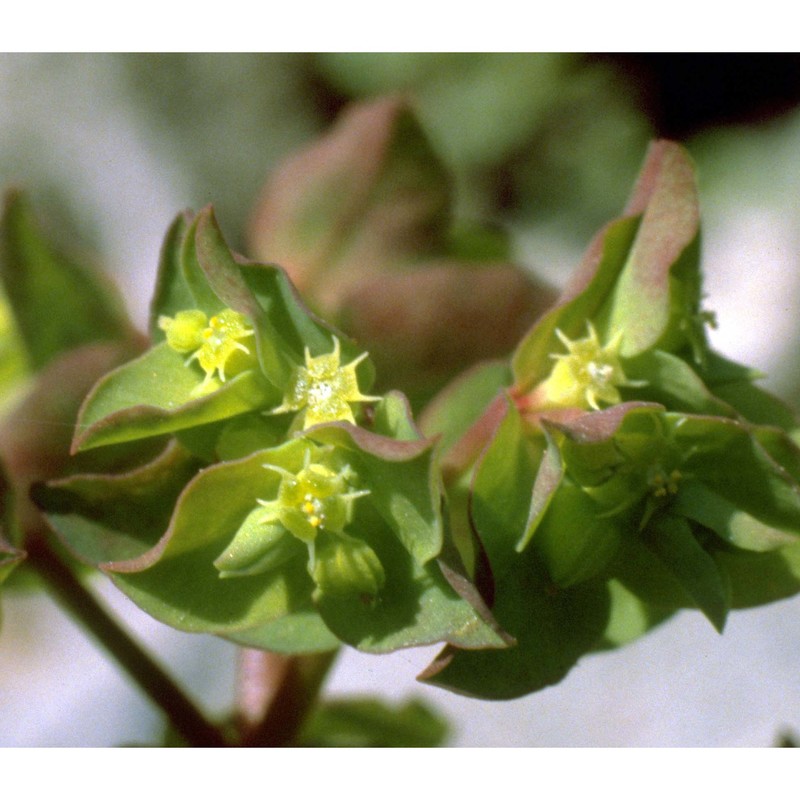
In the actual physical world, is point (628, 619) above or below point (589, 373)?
below

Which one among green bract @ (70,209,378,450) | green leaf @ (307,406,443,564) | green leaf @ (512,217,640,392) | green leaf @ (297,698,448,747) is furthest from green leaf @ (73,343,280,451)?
green leaf @ (297,698,448,747)

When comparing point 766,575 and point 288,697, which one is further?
point 288,697

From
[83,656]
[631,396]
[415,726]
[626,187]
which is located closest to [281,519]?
[631,396]

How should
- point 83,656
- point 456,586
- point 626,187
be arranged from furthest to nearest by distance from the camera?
1. point 626,187
2. point 83,656
3. point 456,586

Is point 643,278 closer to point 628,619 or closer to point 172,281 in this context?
point 628,619

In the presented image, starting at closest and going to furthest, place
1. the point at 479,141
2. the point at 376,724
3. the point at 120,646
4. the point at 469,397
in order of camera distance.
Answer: the point at 469,397, the point at 120,646, the point at 376,724, the point at 479,141

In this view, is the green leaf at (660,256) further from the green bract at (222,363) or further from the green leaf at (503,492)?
the green bract at (222,363)

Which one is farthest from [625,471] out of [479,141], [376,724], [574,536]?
[479,141]

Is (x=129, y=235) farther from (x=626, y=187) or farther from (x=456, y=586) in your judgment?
(x=456, y=586)
